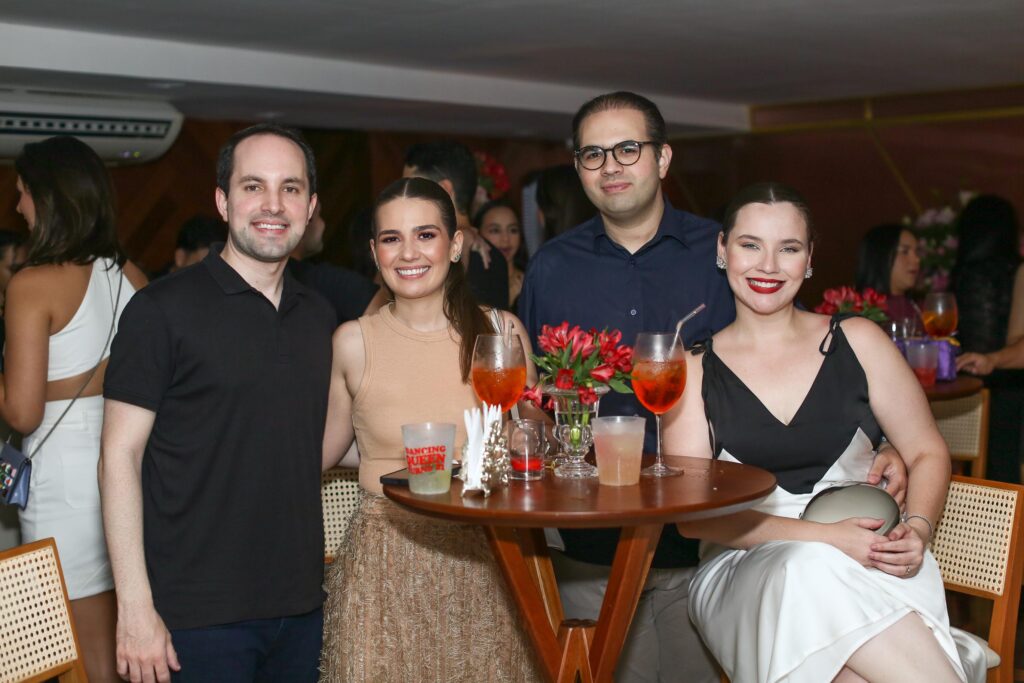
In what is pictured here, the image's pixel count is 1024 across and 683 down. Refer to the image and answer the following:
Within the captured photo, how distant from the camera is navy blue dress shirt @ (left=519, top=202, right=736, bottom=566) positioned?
2879mm

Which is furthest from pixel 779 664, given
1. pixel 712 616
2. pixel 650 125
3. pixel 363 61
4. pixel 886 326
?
pixel 363 61

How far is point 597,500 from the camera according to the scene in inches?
78.3

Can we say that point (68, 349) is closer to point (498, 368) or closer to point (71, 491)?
point (71, 491)

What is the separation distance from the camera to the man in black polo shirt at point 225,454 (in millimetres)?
2111

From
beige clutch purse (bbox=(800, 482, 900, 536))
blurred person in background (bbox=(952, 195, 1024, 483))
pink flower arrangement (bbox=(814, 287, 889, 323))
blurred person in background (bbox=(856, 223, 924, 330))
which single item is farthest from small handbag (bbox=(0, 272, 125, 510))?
blurred person in background (bbox=(856, 223, 924, 330))

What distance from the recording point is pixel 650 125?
2914 millimetres

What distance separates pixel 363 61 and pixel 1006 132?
530 cm

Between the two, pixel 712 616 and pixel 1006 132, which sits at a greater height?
pixel 1006 132

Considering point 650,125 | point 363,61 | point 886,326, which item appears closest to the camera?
point 650,125

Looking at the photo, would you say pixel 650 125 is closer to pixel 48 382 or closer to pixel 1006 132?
pixel 48 382

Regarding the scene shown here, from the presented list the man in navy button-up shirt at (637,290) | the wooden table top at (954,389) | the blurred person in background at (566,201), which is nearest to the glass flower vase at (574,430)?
the man in navy button-up shirt at (637,290)

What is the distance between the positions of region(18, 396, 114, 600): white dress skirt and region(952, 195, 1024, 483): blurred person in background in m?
4.16

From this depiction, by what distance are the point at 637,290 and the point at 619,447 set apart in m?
0.89

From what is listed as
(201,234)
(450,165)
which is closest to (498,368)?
(450,165)
